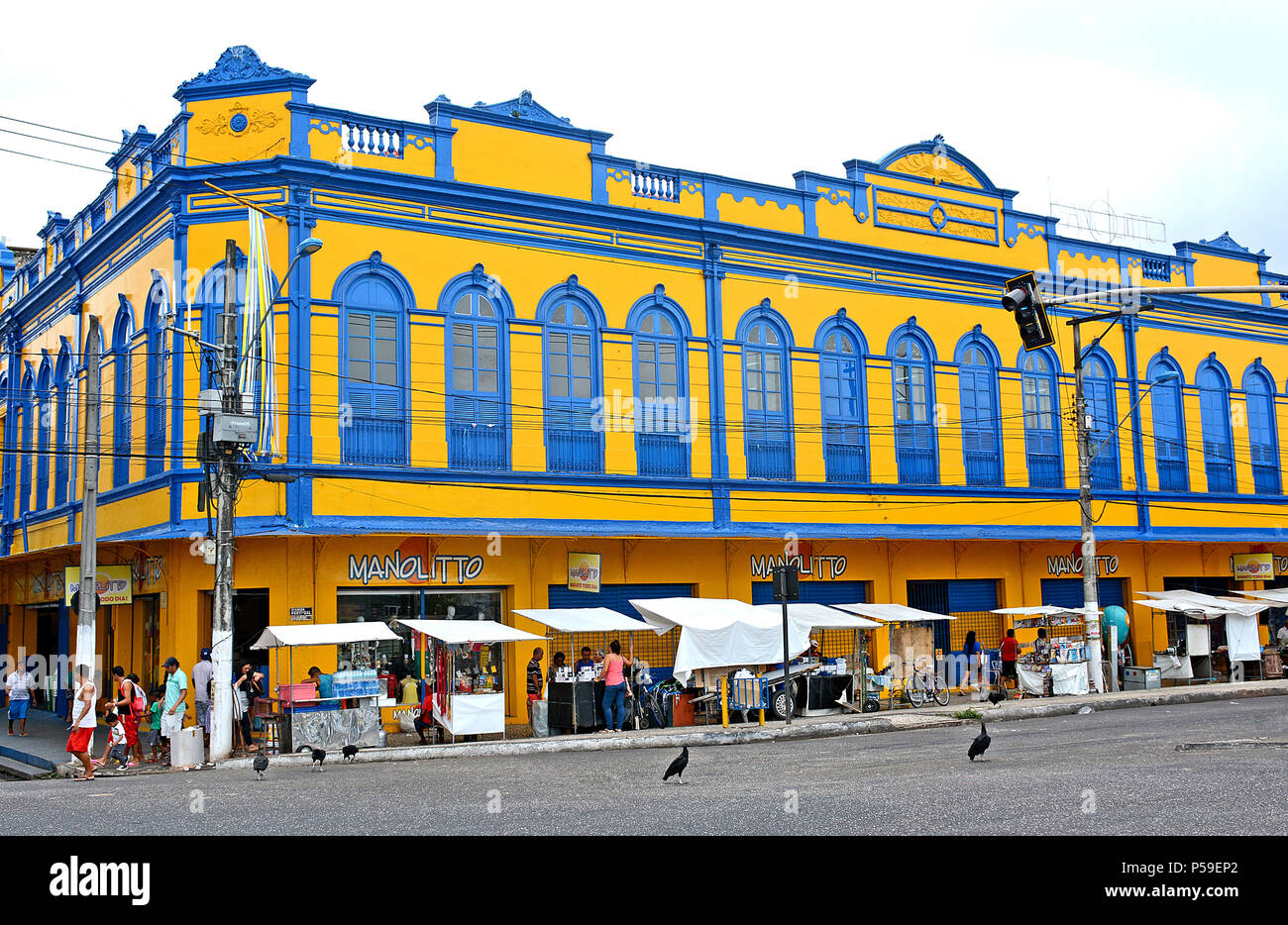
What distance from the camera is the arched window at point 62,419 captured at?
29.2m

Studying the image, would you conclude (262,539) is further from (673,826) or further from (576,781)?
(673,826)

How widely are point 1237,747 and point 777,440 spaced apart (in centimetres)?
1350

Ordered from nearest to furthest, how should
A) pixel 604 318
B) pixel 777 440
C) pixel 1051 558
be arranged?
pixel 604 318 → pixel 777 440 → pixel 1051 558

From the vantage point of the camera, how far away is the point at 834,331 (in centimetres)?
2970

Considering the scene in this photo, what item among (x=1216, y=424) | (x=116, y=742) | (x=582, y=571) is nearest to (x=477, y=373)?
(x=582, y=571)

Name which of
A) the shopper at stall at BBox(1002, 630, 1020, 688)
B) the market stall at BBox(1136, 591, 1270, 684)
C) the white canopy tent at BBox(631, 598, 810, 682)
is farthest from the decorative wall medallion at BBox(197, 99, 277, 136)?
the market stall at BBox(1136, 591, 1270, 684)

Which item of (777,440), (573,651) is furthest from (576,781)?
(777,440)

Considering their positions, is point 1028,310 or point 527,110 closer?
point 1028,310

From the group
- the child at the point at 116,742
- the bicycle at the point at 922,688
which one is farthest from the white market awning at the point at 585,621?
the child at the point at 116,742

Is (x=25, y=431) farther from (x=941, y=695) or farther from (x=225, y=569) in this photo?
(x=941, y=695)

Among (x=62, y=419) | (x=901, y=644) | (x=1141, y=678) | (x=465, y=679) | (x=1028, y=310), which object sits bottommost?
(x=1141, y=678)

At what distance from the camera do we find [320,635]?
20391 mm

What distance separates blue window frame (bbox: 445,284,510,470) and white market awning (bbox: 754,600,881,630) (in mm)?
6052

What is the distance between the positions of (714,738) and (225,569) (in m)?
8.34
